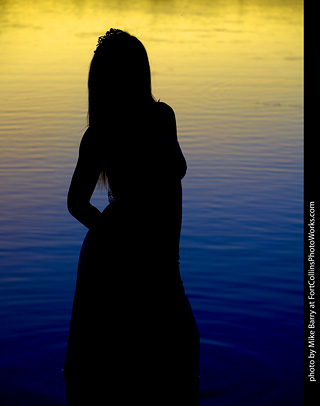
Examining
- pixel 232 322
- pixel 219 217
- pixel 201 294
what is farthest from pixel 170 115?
pixel 219 217

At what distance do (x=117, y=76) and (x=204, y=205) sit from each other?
198 inches

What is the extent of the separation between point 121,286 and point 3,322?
2.23 meters

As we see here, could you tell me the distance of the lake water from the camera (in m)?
4.88

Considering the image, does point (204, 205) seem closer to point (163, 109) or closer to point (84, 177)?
point (163, 109)

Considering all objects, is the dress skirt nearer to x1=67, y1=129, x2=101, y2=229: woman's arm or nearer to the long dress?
the long dress

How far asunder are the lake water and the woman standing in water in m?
0.14

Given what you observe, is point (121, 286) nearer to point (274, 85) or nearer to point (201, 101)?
point (201, 101)

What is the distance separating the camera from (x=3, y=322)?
552 centimetres

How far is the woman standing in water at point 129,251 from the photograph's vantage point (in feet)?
11.0

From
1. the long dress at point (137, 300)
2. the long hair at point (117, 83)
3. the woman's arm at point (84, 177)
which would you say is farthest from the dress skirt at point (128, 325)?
the long hair at point (117, 83)

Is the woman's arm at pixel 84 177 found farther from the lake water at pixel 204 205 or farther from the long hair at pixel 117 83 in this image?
the lake water at pixel 204 205

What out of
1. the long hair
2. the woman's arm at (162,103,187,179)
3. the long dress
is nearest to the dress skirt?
the long dress

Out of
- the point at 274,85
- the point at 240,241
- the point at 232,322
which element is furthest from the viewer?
the point at 274,85

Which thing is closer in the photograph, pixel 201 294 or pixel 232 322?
pixel 232 322
